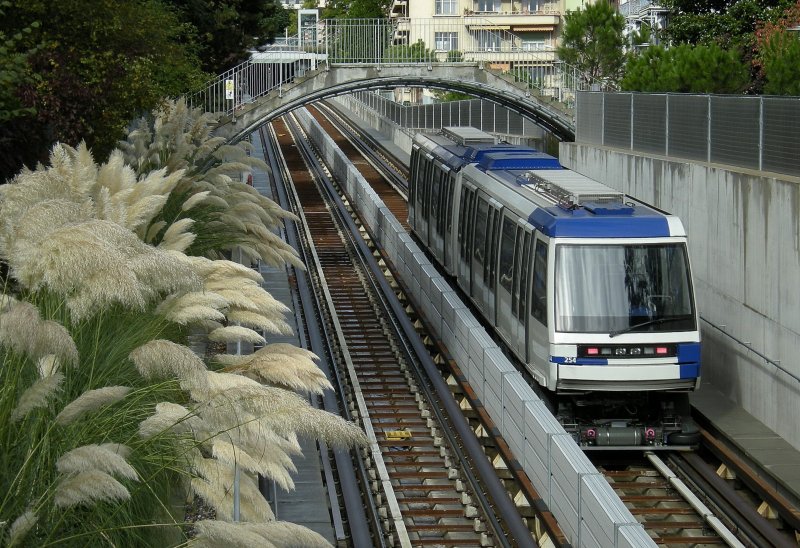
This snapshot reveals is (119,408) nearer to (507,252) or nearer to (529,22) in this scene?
(507,252)

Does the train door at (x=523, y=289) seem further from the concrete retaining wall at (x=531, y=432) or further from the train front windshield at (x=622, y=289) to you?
the train front windshield at (x=622, y=289)

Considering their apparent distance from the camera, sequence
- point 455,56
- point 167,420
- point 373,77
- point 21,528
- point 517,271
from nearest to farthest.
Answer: point 21,528, point 167,420, point 517,271, point 373,77, point 455,56

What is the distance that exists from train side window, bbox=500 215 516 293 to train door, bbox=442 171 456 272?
533 cm

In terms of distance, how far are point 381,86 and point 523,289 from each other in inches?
1158

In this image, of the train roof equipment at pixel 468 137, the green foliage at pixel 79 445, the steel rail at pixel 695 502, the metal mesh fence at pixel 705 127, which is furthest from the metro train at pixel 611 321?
the train roof equipment at pixel 468 137

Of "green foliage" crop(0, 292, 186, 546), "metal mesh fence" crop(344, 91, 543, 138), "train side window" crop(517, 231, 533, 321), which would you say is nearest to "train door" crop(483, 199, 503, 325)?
"train side window" crop(517, 231, 533, 321)

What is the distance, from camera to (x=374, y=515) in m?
13.4

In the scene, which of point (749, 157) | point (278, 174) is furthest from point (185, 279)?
point (278, 174)

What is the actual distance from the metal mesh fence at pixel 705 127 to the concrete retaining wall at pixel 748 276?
35 cm

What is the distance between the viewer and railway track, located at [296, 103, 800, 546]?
13148 mm

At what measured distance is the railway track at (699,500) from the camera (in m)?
13.1

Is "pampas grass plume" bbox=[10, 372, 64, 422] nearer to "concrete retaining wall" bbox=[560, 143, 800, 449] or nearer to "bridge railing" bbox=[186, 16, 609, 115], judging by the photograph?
"concrete retaining wall" bbox=[560, 143, 800, 449]

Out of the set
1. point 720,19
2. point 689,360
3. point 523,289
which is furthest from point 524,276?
point 720,19

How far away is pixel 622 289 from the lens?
50.1 feet
